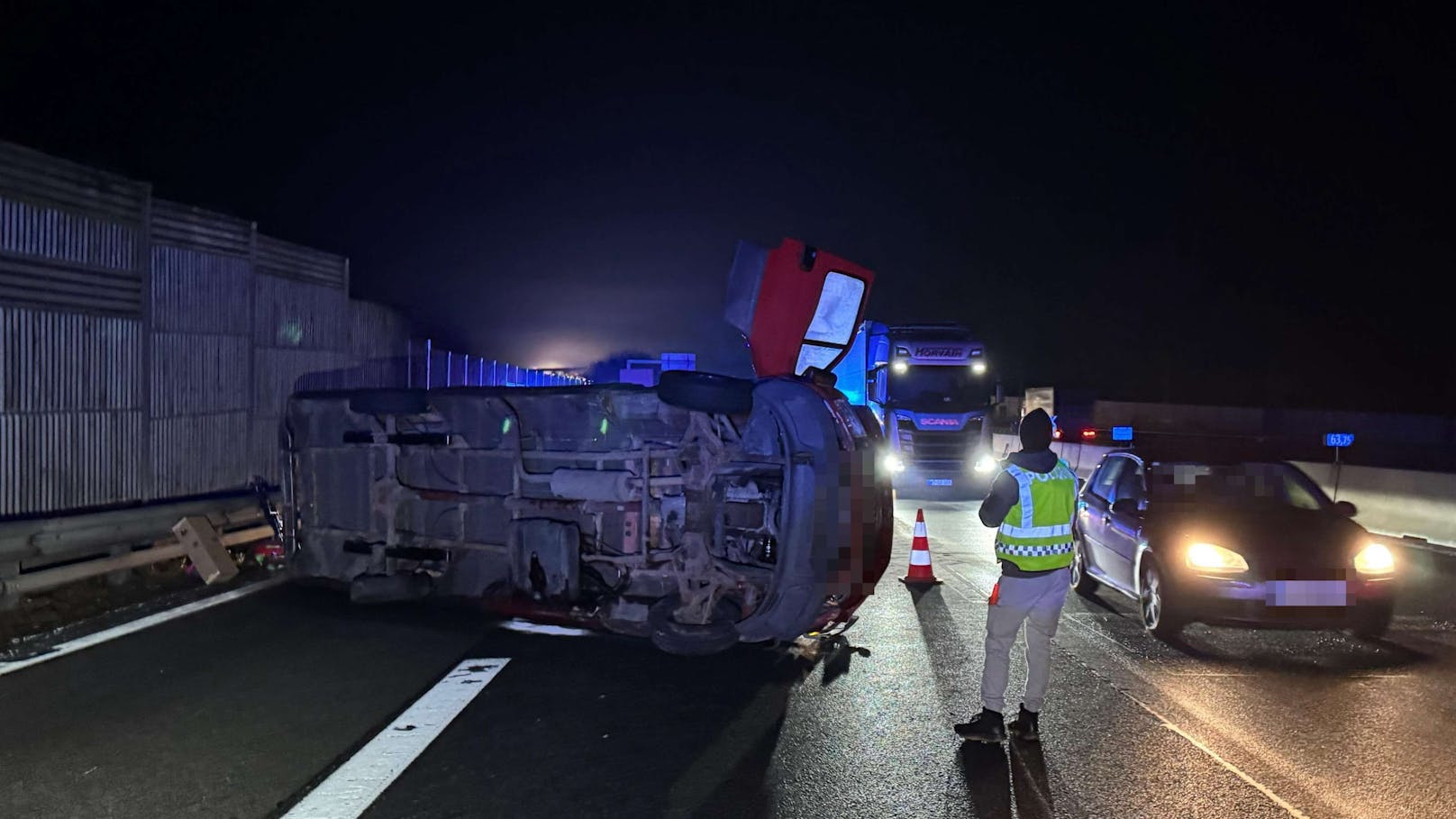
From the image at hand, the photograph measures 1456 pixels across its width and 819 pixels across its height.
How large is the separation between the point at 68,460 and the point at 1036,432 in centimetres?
935

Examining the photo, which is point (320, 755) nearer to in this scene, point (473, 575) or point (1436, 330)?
point (473, 575)

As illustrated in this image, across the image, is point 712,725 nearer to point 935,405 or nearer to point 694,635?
point 694,635

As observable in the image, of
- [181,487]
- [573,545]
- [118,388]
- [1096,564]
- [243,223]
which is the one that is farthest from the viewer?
[243,223]

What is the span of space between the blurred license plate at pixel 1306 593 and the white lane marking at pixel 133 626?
8.32 metres

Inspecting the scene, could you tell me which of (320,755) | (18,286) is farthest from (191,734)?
(18,286)

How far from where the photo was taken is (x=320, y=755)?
433cm

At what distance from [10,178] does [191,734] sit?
666 cm

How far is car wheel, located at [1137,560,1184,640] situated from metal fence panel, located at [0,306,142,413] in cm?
1021

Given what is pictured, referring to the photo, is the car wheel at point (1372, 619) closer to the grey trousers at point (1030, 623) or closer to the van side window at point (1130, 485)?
the van side window at point (1130, 485)

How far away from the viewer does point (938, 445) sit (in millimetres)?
18078

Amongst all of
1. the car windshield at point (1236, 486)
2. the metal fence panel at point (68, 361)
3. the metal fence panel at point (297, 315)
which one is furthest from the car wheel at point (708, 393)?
the metal fence panel at point (297, 315)

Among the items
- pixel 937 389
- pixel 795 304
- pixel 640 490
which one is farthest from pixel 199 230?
pixel 937 389

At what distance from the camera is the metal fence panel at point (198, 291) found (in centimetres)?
1022

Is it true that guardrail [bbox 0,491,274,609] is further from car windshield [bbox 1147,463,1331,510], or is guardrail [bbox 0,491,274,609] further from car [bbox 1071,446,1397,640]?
car windshield [bbox 1147,463,1331,510]
